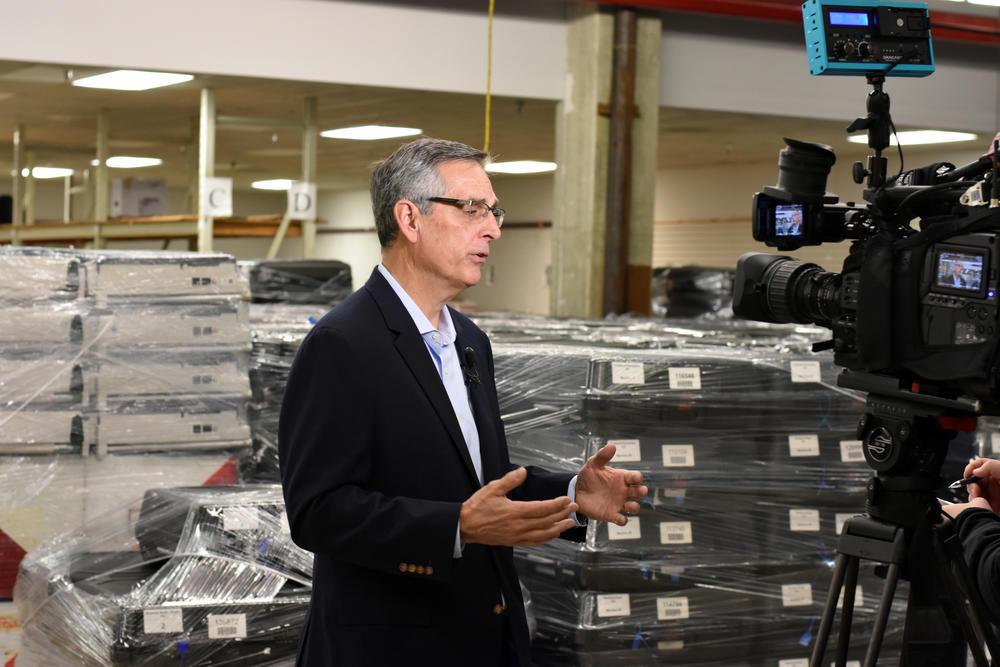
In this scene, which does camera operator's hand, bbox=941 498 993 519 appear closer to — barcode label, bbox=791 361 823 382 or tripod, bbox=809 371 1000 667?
tripod, bbox=809 371 1000 667

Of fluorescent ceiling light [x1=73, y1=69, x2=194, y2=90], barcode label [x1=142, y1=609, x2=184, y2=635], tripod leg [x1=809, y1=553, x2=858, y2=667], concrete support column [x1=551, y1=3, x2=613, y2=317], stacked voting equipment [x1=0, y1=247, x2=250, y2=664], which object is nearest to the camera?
tripod leg [x1=809, y1=553, x2=858, y2=667]

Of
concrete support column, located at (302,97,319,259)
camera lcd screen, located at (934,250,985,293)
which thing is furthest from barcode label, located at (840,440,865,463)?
concrete support column, located at (302,97,319,259)

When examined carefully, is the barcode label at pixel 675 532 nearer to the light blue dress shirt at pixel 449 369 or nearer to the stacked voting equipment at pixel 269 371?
the stacked voting equipment at pixel 269 371

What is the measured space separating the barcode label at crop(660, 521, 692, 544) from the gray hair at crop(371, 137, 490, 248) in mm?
2034

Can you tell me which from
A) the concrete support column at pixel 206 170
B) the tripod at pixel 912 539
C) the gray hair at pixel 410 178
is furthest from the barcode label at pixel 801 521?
the concrete support column at pixel 206 170

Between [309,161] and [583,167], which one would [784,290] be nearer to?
[583,167]

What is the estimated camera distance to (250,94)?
1076cm

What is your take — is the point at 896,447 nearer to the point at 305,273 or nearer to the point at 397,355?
the point at 397,355

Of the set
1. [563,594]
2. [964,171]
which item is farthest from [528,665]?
[563,594]

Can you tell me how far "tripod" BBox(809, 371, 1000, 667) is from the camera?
225 centimetres

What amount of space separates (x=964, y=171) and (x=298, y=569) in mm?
2359

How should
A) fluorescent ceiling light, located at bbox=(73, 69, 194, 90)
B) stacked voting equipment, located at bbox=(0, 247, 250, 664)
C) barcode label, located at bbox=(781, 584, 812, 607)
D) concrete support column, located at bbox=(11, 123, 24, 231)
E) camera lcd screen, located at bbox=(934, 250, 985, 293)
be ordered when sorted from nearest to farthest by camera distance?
camera lcd screen, located at bbox=(934, 250, 985, 293) < barcode label, located at bbox=(781, 584, 812, 607) < stacked voting equipment, located at bbox=(0, 247, 250, 664) < fluorescent ceiling light, located at bbox=(73, 69, 194, 90) < concrete support column, located at bbox=(11, 123, 24, 231)

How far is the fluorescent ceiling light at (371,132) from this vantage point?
1339cm

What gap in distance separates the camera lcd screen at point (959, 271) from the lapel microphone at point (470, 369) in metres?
0.94
